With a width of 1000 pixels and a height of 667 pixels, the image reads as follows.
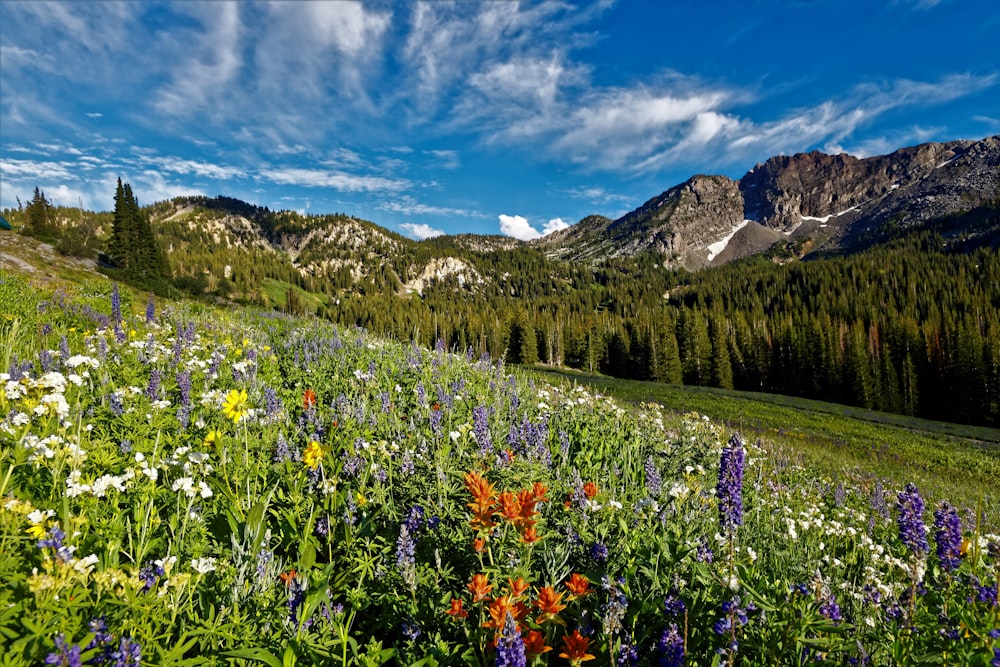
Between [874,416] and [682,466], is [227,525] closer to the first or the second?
[682,466]

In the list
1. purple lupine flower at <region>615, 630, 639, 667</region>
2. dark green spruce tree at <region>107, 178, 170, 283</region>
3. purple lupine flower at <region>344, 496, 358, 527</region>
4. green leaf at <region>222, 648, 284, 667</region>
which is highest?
dark green spruce tree at <region>107, 178, 170, 283</region>

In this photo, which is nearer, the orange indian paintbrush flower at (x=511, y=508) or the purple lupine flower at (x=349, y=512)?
the orange indian paintbrush flower at (x=511, y=508)

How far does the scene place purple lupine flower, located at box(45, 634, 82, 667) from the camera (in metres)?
1.72

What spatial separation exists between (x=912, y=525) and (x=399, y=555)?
4111 mm

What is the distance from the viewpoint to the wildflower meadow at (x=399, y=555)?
2273 mm

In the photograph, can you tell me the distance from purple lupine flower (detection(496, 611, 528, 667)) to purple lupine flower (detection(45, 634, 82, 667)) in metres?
1.73

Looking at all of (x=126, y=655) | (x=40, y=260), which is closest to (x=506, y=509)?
(x=126, y=655)

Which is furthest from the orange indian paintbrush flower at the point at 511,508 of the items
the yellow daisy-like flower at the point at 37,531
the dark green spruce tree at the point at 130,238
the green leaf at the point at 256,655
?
the dark green spruce tree at the point at 130,238

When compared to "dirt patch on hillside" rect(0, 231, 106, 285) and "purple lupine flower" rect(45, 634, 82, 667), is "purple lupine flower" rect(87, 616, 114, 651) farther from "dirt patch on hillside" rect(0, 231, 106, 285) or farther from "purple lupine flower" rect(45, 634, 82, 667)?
"dirt patch on hillside" rect(0, 231, 106, 285)

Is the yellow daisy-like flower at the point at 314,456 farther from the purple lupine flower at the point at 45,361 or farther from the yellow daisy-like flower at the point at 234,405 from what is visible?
the purple lupine flower at the point at 45,361

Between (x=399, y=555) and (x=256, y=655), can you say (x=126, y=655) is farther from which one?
(x=399, y=555)

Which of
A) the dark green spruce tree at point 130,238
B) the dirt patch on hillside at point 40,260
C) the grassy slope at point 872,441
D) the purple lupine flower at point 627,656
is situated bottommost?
the grassy slope at point 872,441

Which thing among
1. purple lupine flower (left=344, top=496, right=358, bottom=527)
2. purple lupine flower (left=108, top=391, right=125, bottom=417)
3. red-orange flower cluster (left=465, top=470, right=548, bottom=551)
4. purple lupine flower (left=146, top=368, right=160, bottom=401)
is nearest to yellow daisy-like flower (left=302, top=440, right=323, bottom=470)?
purple lupine flower (left=344, top=496, right=358, bottom=527)

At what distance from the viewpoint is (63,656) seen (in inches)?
68.6
